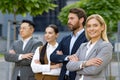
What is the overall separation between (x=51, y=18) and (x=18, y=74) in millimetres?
33825

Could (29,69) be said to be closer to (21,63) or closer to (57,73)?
(21,63)

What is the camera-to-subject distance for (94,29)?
14.4 feet

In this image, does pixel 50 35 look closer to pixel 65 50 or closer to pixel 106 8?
pixel 65 50

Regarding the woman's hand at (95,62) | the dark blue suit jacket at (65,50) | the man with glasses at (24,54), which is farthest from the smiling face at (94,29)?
the man with glasses at (24,54)

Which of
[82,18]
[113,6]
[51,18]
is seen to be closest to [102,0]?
[113,6]

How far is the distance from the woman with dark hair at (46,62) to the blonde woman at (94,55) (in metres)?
0.82

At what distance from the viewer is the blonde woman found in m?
4.25

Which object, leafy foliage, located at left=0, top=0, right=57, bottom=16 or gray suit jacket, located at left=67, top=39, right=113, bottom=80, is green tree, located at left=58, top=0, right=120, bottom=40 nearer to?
leafy foliage, located at left=0, top=0, right=57, bottom=16

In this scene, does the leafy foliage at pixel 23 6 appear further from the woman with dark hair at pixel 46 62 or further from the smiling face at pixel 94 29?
the smiling face at pixel 94 29

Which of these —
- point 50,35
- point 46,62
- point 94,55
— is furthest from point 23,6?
point 94,55

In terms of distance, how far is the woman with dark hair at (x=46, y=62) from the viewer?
533 cm

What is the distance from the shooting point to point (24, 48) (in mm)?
6043

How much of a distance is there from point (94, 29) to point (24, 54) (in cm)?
181

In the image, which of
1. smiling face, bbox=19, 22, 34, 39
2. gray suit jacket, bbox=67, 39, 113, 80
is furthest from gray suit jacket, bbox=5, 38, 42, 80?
gray suit jacket, bbox=67, 39, 113, 80
